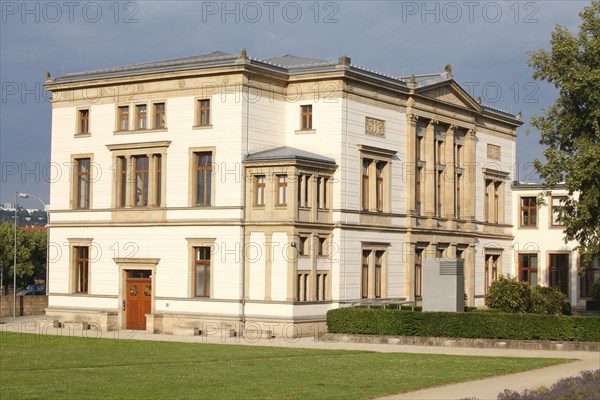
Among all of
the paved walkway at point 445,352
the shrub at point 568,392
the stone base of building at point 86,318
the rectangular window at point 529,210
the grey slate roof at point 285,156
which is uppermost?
the grey slate roof at point 285,156

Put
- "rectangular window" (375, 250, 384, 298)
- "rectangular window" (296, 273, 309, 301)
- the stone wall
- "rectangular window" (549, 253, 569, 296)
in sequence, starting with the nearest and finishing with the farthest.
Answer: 1. "rectangular window" (296, 273, 309, 301)
2. "rectangular window" (375, 250, 384, 298)
3. the stone wall
4. "rectangular window" (549, 253, 569, 296)

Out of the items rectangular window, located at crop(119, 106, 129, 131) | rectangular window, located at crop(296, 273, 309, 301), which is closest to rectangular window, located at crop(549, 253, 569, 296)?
rectangular window, located at crop(296, 273, 309, 301)

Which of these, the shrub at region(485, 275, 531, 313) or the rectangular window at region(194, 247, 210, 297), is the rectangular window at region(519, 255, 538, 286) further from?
the rectangular window at region(194, 247, 210, 297)

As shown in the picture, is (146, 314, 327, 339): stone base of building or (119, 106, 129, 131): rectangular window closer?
(146, 314, 327, 339): stone base of building

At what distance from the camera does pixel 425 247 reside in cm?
5947

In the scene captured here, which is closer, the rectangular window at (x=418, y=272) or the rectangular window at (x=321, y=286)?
the rectangular window at (x=321, y=286)

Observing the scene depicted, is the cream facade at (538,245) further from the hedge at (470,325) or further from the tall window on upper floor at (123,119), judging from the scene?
the tall window on upper floor at (123,119)

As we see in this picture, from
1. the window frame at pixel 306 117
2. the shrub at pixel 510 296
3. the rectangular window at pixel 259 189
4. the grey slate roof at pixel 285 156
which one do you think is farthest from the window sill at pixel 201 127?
the shrub at pixel 510 296

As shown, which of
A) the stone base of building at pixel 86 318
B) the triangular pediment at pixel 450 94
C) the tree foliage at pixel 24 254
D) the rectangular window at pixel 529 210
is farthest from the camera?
the tree foliage at pixel 24 254

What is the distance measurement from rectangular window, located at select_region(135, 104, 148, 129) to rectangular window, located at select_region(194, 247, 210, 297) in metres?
6.90

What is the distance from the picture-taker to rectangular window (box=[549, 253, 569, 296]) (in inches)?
2731

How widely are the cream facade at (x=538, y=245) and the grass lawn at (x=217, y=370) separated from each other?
101 feet

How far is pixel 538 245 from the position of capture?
69.9 m

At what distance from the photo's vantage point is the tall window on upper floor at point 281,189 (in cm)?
5072
